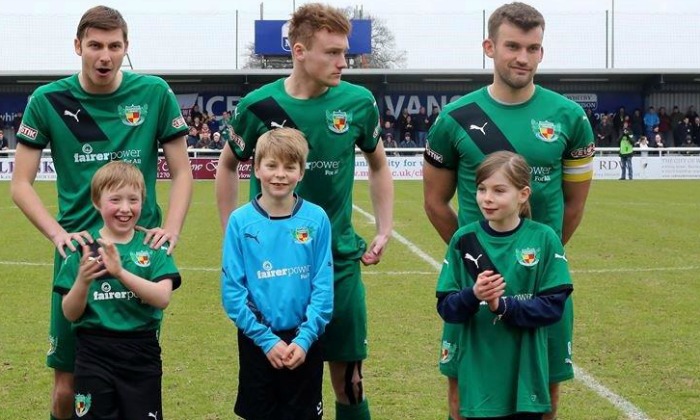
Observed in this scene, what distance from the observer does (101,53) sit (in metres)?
4.67

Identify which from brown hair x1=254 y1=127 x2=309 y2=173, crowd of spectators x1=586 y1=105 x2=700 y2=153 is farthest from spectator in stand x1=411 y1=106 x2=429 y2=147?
brown hair x1=254 y1=127 x2=309 y2=173

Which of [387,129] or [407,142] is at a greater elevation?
[387,129]

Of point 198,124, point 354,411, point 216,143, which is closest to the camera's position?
point 354,411

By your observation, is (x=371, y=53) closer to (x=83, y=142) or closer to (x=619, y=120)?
(x=619, y=120)

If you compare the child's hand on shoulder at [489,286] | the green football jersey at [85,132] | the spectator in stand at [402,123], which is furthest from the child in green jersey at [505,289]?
the spectator in stand at [402,123]

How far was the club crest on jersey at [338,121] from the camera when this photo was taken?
503 cm

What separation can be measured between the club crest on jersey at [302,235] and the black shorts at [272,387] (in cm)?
47

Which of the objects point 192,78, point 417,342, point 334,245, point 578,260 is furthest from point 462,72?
point 334,245

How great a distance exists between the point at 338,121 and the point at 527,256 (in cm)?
119

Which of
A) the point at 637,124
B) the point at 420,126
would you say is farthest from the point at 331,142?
the point at 637,124

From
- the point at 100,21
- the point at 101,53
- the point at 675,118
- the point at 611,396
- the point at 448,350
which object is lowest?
the point at 611,396

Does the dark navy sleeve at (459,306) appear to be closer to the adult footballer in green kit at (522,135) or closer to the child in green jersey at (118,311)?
the adult footballer in green kit at (522,135)

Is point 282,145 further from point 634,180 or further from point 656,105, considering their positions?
point 656,105

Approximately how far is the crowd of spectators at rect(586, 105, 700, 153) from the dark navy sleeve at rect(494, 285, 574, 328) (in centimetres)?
3671
